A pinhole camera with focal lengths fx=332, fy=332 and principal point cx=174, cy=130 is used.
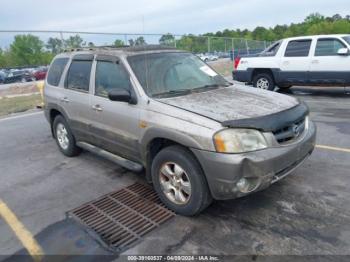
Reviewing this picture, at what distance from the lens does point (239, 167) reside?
3018 mm

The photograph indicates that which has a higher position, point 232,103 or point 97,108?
point 232,103

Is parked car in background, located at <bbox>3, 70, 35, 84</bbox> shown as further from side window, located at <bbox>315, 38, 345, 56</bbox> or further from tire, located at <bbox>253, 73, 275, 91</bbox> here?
side window, located at <bbox>315, 38, 345, 56</bbox>

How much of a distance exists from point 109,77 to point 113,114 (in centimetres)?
54

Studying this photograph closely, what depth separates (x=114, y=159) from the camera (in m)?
4.45

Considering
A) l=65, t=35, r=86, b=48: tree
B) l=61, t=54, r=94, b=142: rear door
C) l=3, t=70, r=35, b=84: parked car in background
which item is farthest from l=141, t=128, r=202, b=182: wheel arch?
l=3, t=70, r=35, b=84: parked car in background

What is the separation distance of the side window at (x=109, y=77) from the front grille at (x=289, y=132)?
5.93 ft

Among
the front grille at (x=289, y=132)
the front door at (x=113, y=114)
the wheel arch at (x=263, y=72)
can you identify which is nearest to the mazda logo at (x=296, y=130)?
the front grille at (x=289, y=132)

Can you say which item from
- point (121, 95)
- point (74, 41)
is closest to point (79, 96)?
point (121, 95)

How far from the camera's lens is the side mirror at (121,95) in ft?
12.4

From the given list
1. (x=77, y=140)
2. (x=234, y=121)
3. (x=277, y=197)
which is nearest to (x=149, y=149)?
(x=234, y=121)

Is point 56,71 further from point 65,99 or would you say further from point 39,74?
point 39,74

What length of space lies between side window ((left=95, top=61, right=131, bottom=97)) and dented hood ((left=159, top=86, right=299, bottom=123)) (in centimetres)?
71

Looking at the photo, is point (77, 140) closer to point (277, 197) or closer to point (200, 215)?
point (200, 215)

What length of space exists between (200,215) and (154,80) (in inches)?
65.5
